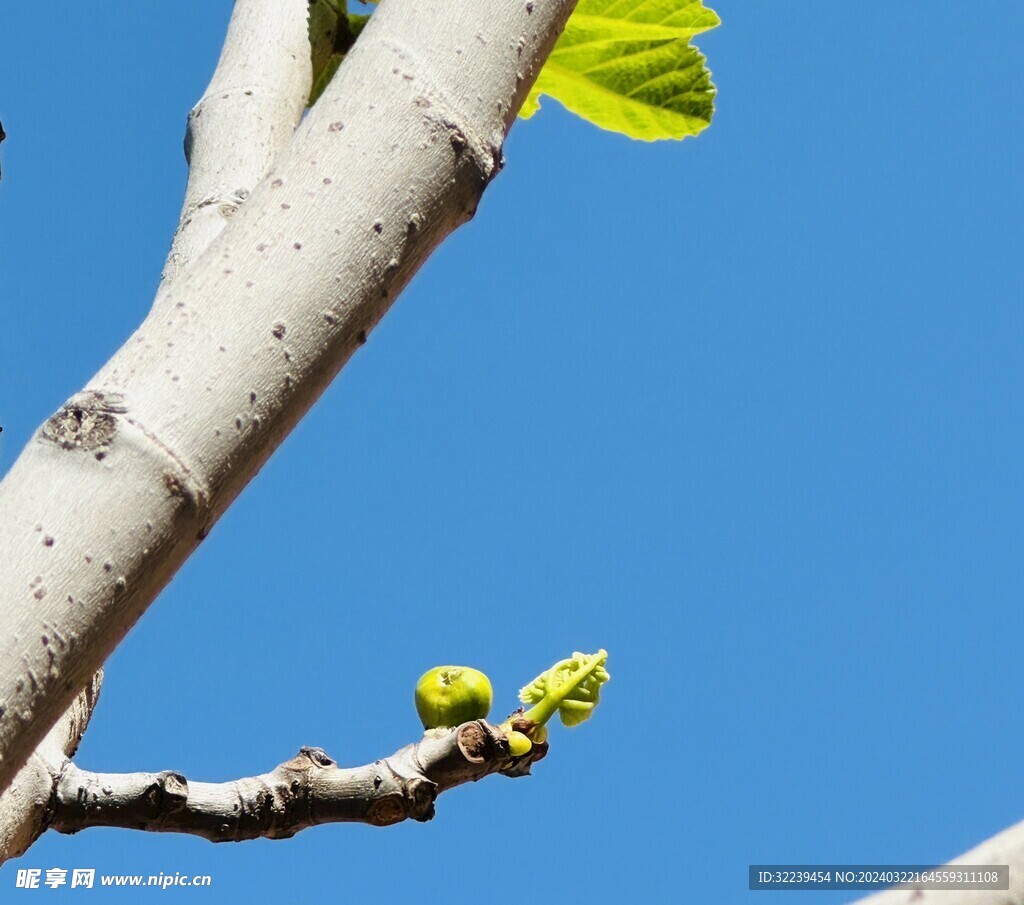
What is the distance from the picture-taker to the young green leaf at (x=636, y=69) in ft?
5.27

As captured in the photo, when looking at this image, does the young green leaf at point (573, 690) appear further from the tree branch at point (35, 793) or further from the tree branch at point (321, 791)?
the tree branch at point (35, 793)

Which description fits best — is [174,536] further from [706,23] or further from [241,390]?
[706,23]

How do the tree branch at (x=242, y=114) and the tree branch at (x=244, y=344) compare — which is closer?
the tree branch at (x=244, y=344)

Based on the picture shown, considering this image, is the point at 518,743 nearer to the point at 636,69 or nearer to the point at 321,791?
the point at 321,791

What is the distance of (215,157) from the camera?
128cm

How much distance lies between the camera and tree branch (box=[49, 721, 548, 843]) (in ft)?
5.97

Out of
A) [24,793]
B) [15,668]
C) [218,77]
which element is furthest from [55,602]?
[24,793]

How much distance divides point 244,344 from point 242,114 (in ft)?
2.02

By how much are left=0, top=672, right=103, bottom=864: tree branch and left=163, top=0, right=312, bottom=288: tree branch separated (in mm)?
727

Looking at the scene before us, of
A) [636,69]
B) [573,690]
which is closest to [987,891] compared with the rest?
[636,69]

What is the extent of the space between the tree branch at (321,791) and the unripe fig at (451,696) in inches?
5.3

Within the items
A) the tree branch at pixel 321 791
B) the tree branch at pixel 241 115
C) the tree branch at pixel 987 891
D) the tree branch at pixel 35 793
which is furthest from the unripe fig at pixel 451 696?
the tree branch at pixel 987 891

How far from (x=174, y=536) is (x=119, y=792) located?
3.91ft

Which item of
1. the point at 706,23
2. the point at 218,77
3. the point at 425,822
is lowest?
the point at 425,822
